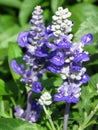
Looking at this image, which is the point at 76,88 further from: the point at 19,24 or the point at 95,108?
the point at 19,24

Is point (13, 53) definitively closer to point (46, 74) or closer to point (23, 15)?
point (46, 74)

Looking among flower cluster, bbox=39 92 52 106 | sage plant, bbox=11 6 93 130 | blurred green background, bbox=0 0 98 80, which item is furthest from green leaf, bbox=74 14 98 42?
flower cluster, bbox=39 92 52 106

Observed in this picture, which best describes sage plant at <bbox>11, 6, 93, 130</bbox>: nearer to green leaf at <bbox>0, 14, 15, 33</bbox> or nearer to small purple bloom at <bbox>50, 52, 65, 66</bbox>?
small purple bloom at <bbox>50, 52, 65, 66</bbox>

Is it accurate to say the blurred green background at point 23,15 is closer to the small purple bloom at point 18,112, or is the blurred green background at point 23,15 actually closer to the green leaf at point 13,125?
the small purple bloom at point 18,112

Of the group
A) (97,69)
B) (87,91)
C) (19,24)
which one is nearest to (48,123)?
(87,91)

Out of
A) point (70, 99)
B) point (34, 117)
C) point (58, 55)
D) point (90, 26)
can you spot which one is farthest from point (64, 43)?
point (90, 26)
